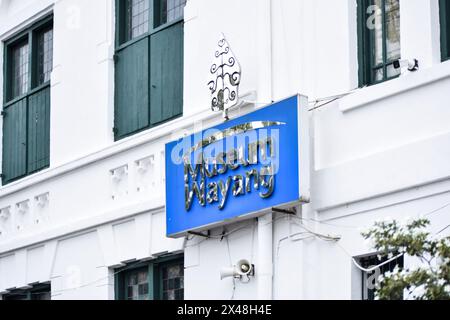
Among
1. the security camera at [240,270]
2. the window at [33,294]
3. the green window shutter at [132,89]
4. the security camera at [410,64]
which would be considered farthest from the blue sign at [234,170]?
the window at [33,294]

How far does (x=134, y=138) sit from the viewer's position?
20062 mm

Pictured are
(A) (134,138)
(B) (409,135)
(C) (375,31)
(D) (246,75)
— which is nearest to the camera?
(B) (409,135)

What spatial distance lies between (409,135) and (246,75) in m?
3.25

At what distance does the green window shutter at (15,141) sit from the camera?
23531 millimetres

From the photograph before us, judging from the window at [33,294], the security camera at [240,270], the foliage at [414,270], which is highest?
the window at [33,294]

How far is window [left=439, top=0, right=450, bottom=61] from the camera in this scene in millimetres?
15688

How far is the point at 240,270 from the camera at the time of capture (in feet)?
57.8

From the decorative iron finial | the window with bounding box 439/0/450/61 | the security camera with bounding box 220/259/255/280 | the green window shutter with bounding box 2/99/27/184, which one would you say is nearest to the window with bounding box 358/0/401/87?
the window with bounding box 439/0/450/61

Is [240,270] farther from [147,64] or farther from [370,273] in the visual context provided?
[147,64]

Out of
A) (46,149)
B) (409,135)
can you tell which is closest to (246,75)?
(409,135)

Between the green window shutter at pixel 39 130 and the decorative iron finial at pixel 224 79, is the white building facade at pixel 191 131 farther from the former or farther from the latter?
the decorative iron finial at pixel 224 79

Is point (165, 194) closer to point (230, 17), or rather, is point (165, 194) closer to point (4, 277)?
point (230, 17)

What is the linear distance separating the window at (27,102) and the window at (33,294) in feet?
6.68

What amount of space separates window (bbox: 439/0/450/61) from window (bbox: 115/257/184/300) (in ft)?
18.0
